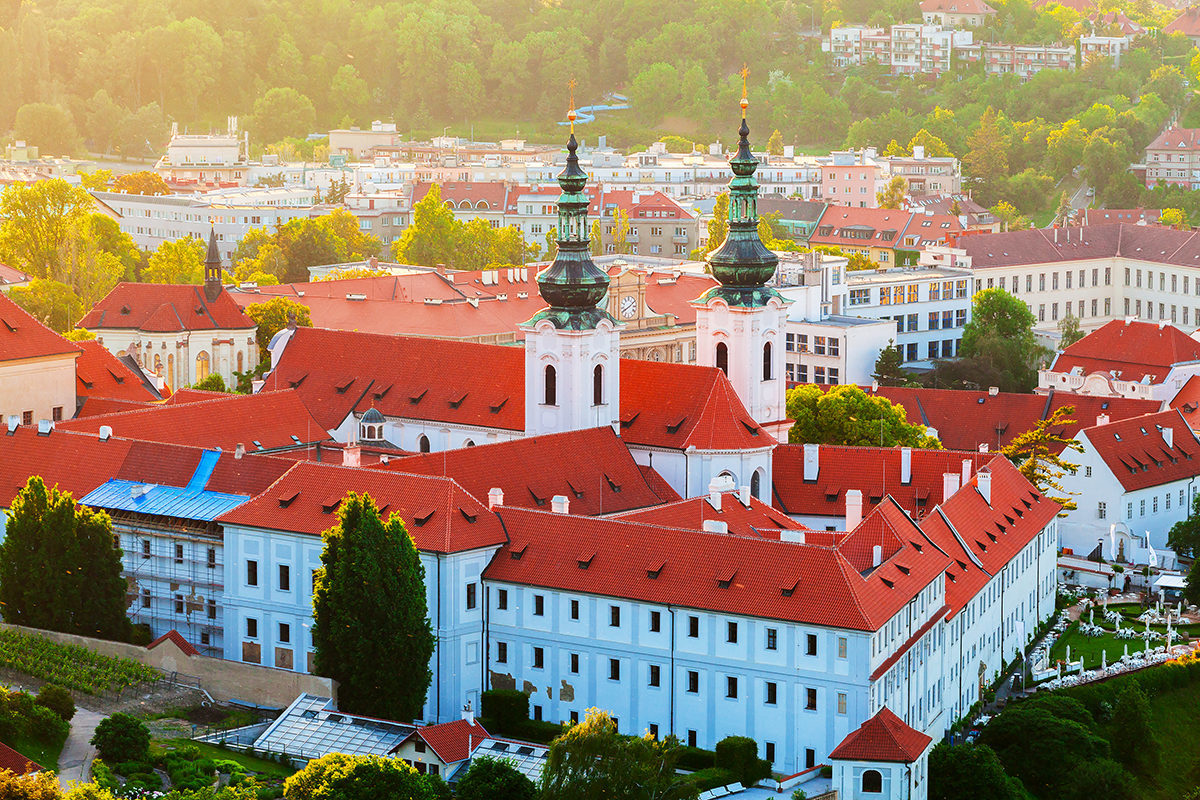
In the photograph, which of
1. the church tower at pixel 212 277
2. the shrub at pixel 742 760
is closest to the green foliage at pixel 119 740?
the shrub at pixel 742 760

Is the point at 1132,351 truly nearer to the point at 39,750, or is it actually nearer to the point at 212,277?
the point at 212,277

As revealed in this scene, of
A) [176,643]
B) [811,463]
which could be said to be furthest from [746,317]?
[176,643]

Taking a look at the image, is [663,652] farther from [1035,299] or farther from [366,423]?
[1035,299]

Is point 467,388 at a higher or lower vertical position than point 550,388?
lower

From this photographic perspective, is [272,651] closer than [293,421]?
Yes

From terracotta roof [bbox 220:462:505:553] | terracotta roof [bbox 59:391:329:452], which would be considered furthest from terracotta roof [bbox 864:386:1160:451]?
terracotta roof [bbox 220:462:505:553]

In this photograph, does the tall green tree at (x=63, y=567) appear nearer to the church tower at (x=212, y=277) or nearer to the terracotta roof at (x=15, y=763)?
the terracotta roof at (x=15, y=763)

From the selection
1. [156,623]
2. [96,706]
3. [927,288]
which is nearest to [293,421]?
[156,623]
